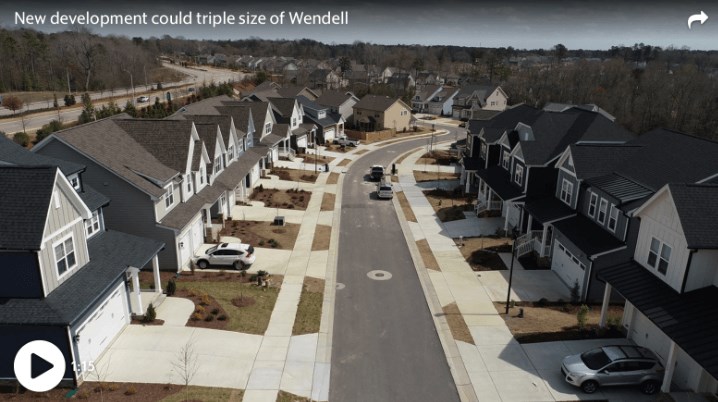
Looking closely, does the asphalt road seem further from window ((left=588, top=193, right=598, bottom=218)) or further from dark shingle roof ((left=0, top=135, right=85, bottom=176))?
dark shingle roof ((left=0, top=135, right=85, bottom=176))

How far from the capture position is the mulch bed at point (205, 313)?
23250 mm

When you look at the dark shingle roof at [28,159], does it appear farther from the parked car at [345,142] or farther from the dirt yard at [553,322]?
the parked car at [345,142]

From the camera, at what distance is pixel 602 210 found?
28.5m

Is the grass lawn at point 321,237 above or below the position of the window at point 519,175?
below

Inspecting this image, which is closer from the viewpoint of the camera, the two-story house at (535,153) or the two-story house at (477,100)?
the two-story house at (535,153)

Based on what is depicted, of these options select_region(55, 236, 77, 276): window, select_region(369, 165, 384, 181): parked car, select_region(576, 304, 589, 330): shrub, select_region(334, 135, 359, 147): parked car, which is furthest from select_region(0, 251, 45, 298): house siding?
select_region(334, 135, 359, 147): parked car

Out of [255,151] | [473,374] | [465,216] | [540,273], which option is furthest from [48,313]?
[255,151]

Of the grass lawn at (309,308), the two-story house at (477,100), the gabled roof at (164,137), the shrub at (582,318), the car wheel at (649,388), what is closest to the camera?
the car wheel at (649,388)

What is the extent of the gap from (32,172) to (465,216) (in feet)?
107

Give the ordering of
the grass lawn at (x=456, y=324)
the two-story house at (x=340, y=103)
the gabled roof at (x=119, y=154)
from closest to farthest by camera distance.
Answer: the grass lawn at (x=456, y=324)
the gabled roof at (x=119, y=154)
the two-story house at (x=340, y=103)

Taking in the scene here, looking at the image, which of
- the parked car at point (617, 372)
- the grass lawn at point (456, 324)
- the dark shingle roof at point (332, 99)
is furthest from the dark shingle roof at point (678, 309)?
the dark shingle roof at point (332, 99)

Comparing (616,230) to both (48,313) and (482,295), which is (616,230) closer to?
(482,295)

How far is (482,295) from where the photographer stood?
2748 centimetres

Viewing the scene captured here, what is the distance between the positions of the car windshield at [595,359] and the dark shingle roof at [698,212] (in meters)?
5.53
